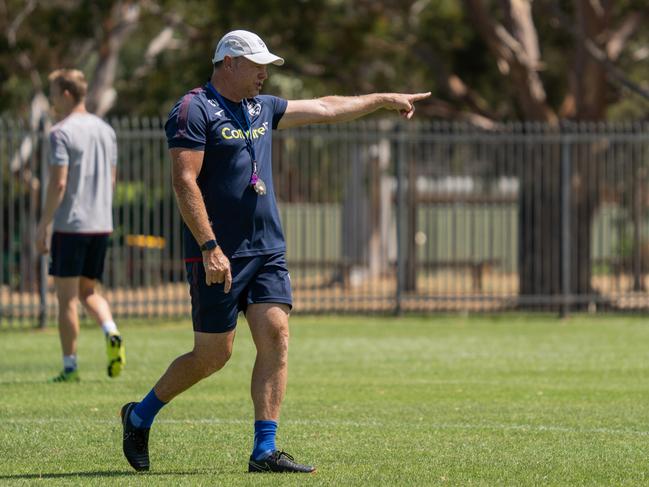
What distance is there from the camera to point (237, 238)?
6949 millimetres

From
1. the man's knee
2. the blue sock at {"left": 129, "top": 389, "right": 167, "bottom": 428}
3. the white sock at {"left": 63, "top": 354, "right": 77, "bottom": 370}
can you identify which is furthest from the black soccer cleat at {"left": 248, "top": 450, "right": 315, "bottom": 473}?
the white sock at {"left": 63, "top": 354, "right": 77, "bottom": 370}

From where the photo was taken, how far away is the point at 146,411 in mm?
7117

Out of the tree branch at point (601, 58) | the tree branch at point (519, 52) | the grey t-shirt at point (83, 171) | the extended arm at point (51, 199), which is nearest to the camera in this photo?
the extended arm at point (51, 199)

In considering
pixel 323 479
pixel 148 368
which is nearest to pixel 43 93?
pixel 148 368

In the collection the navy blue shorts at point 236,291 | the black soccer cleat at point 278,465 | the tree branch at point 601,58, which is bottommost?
the black soccer cleat at point 278,465

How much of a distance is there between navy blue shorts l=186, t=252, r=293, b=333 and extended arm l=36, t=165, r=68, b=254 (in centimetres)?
385

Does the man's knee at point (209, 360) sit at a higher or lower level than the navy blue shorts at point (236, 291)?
lower

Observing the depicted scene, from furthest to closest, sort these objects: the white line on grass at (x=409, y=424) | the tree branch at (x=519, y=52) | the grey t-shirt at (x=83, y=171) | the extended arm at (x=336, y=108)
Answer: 1. the tree branch at (x=519, y=52)
2. the grey t-shirt at (x=83, y=171)
3. the white line on grass at (x=409, y=424)
4. the extended arm at (x=336, y=108)

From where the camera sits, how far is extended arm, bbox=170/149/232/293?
6.71 meters

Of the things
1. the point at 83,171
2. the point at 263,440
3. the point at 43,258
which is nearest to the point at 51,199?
the point at 83,171

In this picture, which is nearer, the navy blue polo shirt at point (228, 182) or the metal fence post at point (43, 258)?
the navy blue polo shirt at point (228, 182)

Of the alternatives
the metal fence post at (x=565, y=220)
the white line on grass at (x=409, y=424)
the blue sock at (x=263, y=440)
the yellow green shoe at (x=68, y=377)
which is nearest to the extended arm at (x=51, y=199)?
the yellow green shoe at (x=68, y=377)

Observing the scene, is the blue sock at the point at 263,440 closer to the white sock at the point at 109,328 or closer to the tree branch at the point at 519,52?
the white sock at the point at 109,328

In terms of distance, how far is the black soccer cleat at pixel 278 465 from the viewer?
22.1 ft
